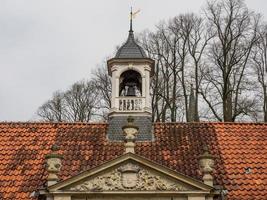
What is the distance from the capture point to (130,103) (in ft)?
65.5

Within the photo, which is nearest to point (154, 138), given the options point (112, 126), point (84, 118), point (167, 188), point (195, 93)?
point (112, 126)

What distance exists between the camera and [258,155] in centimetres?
1894

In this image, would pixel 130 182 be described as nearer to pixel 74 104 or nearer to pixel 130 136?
pixel 130 136

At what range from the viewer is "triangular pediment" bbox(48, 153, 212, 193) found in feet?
53.5

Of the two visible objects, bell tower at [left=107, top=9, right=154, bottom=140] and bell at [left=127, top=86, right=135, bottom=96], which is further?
bell at [left=127, top=86, right=135, bottom=96]

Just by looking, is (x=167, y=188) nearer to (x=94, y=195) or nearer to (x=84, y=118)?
(x=94, y=195)

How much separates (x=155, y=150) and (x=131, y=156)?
8.30ft

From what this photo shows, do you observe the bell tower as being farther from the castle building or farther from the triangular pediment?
the triangular pediment

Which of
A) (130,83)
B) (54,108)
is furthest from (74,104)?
(130,83)

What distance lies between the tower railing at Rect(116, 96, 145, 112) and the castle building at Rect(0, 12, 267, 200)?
3 cm

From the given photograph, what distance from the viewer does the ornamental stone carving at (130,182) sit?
1638 centimetres

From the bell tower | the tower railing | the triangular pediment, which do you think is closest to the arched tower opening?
the bell tower

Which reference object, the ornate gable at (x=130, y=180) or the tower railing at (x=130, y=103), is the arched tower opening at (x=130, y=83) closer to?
the tower railing at (x=130, y=103)

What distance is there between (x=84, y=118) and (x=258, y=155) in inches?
731
